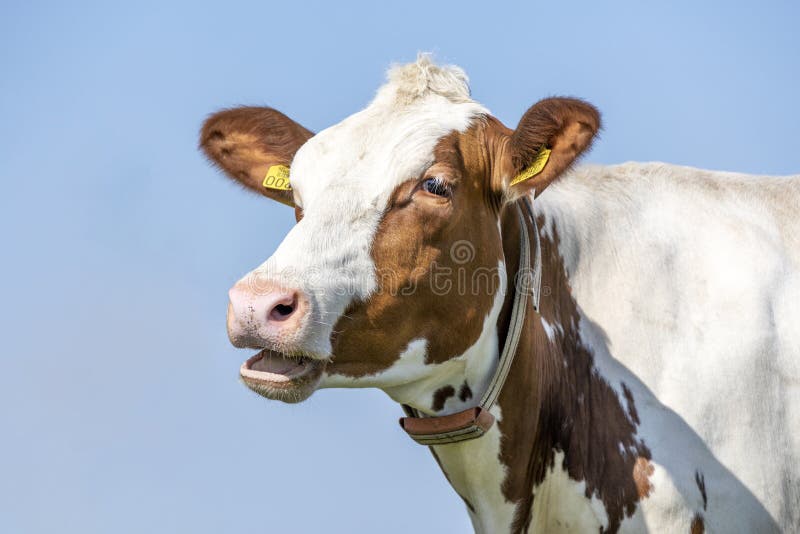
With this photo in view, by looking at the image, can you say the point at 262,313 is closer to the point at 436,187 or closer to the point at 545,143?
the point at 436,187

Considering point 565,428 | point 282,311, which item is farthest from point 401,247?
point 565,428

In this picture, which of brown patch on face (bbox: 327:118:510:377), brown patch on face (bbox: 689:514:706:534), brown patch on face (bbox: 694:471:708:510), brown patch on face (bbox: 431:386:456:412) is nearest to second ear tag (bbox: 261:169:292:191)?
brown patch on face (bbox: 327:118:510:377)

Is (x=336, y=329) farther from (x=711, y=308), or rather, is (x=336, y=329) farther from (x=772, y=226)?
(x=772, y=226)

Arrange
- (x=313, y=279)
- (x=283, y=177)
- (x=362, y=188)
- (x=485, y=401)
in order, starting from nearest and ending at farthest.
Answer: (x=313, y=279) → (x=362, y=188) → (x=485, y=401) → (x=283, y=177)

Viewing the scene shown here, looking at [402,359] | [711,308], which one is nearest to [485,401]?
[402,359]

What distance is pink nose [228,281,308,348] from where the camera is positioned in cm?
386

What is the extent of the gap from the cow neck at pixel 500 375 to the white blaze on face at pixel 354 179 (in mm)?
741

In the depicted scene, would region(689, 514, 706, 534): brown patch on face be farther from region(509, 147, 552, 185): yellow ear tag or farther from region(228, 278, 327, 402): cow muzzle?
region(228, 278, 327, 402): cow muzzle

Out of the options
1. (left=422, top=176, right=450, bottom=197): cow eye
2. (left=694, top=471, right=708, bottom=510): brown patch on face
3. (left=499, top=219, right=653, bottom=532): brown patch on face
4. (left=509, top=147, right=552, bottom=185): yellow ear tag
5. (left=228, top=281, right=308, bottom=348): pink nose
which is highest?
(left=509, top=147, right=552, bottom=185): yellow ear tag

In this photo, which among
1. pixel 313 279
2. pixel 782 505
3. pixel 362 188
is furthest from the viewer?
pixel 782 505

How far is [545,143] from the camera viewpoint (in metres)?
4.91

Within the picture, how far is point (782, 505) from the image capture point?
5.16 m

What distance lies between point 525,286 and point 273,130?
6.05 ft

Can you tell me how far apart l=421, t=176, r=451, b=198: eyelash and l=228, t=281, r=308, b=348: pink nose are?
914 mm
